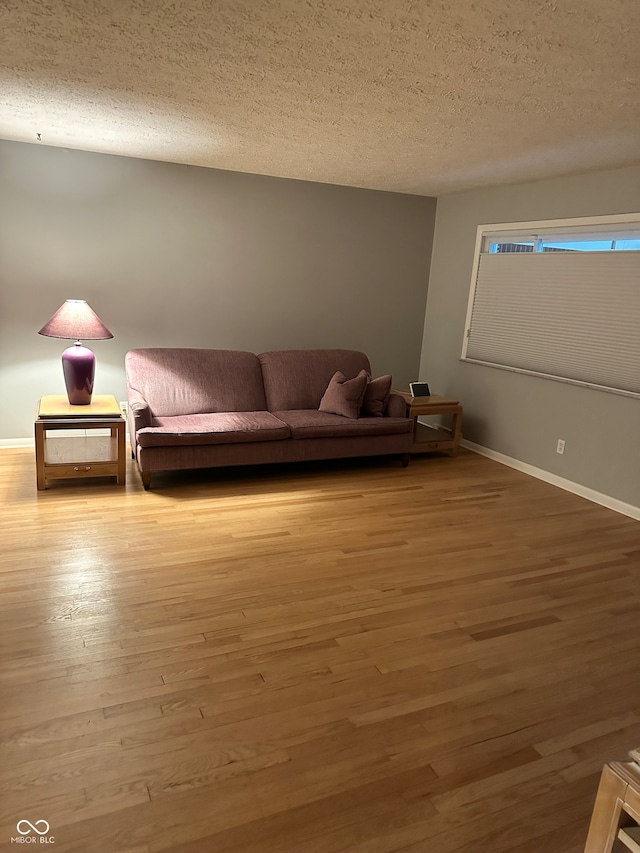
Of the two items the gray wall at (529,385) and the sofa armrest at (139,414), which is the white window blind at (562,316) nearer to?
the gray wall at (529,385)

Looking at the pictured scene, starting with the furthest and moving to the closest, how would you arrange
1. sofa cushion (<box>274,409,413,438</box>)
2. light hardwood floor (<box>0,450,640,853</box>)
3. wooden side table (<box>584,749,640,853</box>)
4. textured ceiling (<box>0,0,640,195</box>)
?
sofa cushion (<box>274,409,413,438</box>), textured ceiling (<box>0,0,640,195</box>), light hardwood floor (<box>0,450,640,853</box>), wooden side table (<box>584,749,640,853</box>)

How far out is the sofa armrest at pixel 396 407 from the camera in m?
4.84

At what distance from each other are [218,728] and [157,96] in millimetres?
2851

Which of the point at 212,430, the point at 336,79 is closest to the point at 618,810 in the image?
the point at 336,79

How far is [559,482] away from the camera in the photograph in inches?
181

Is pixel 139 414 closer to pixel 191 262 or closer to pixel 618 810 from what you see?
pixel 191 262

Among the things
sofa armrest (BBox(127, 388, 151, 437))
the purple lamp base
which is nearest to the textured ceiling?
the purple lamp base

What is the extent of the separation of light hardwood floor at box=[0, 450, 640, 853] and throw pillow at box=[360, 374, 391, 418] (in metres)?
1.15

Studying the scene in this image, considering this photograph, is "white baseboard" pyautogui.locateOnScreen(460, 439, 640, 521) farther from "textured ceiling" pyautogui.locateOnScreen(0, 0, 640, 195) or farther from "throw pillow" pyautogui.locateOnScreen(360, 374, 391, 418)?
"textured ceiling" pyautogui.locateOnScreen(0, 0, 640, 195)

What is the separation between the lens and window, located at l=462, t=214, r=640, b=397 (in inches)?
161

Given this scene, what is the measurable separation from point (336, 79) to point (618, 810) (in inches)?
107

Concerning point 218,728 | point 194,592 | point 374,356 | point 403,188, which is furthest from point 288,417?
point 218,728

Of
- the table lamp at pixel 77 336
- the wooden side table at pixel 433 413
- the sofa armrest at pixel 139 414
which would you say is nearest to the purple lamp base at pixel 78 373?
the table lamp at pixel 77 336

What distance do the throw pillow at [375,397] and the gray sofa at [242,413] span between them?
9 cm
